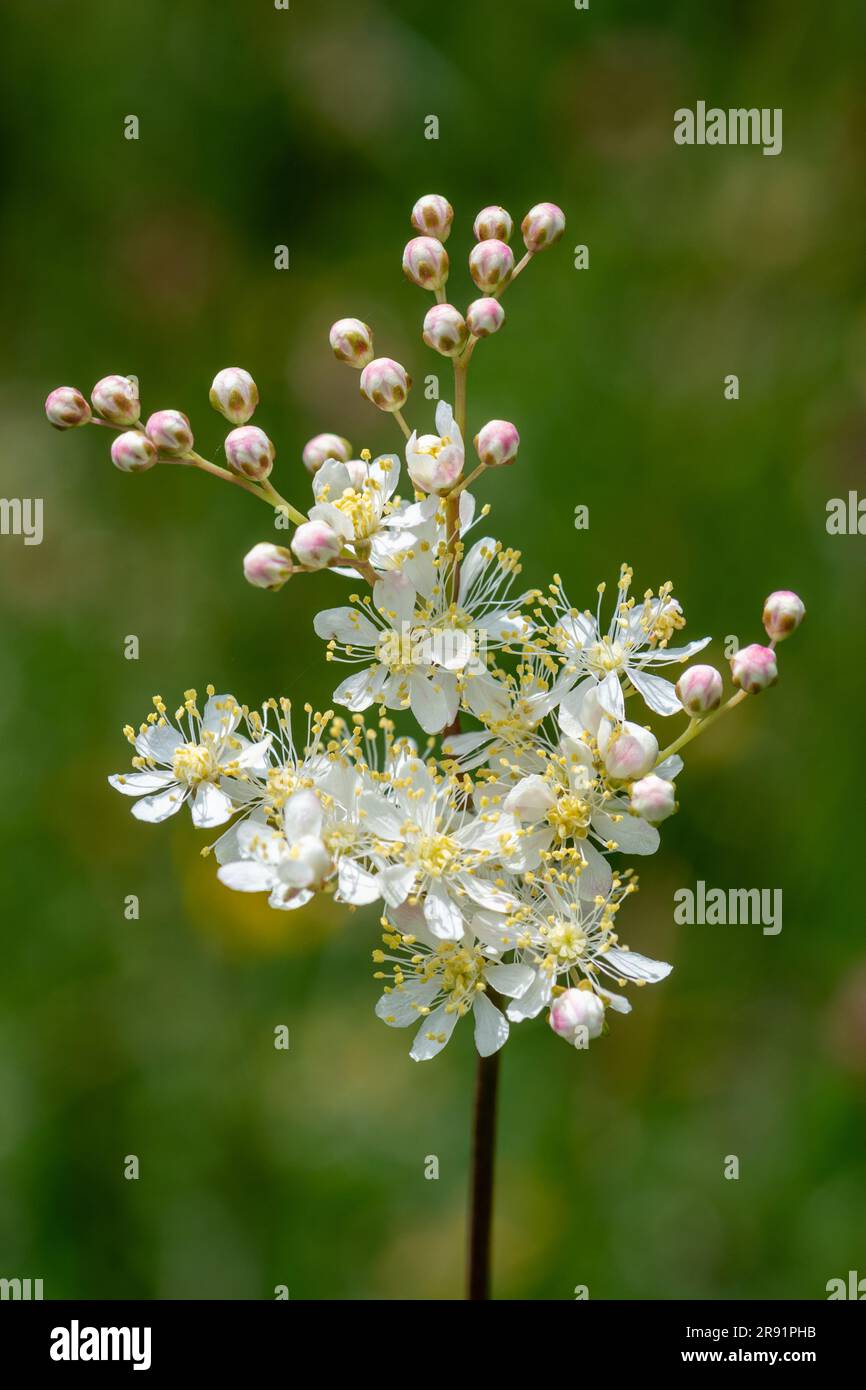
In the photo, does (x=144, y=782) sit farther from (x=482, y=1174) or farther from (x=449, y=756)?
(x=482, y=1174)

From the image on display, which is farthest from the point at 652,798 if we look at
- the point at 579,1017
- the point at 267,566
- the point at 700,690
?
the point at 267,566

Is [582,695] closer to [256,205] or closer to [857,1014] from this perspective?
[857,1014]

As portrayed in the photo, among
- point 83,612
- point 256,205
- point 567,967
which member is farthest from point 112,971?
point 256,205

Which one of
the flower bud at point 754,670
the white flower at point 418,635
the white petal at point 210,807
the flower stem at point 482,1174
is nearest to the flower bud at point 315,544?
the white flower at point 418,635

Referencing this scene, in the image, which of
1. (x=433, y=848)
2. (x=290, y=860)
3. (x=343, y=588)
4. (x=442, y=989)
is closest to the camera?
(x=290, y=860)

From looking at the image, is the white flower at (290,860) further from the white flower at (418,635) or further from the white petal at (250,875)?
the white flower at (418,635)

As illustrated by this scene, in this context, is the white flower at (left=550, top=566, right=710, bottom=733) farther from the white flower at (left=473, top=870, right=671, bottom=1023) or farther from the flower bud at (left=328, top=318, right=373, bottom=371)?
the flower bud at (left=328, top=318, right=373, bottom=371)

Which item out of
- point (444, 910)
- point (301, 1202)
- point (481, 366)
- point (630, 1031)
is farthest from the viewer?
point (481, 366)
